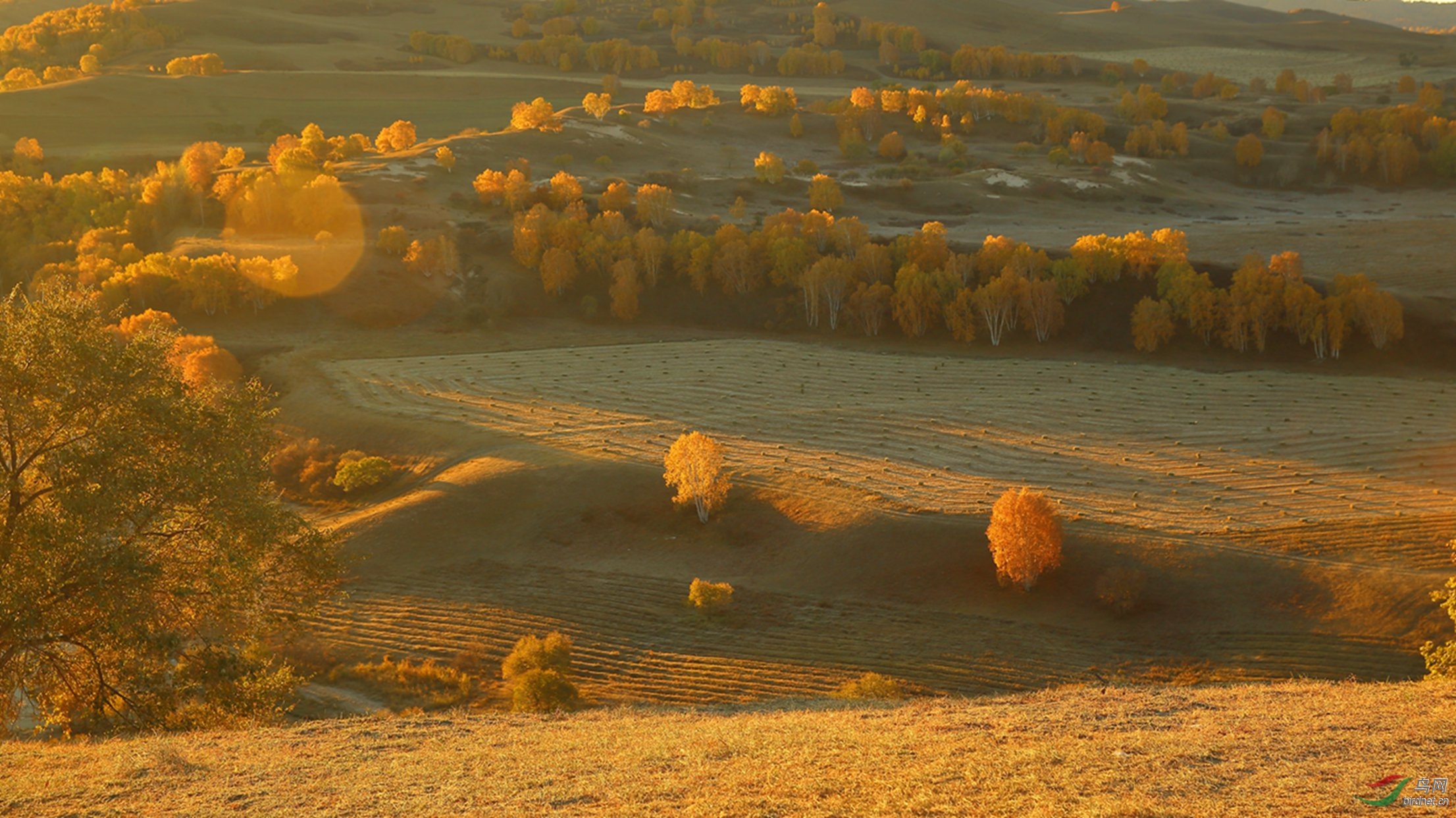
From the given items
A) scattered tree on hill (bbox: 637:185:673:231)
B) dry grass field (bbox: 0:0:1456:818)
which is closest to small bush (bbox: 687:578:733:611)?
dry grass field (bbox: 0:0:1456:818)

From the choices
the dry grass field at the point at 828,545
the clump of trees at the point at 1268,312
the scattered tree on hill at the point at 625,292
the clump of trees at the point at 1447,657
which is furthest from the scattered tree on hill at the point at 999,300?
the clump of trees at the point at 1447,657

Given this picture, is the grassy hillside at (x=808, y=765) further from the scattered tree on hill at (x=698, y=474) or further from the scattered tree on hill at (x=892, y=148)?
the scattered tree on hill at (x=892, y=148)

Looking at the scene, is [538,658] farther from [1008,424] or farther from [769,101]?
[769,101]

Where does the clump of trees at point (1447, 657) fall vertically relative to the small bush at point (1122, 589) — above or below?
above

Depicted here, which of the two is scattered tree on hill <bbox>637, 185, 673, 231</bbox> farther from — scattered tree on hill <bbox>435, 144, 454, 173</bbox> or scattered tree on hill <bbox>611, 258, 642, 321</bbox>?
scattered tree on hill <bbox>435, 144, 454, 173</bbox>

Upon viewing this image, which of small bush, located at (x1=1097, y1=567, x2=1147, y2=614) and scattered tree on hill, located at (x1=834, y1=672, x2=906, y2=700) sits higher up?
small bush, located at (x1=1097, y1=567, x2=1147, y2=614)

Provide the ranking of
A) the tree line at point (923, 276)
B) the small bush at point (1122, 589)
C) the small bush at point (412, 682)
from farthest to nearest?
1. the tree line at point (923, 276)
2. the small bush at point (1122, 589)
3. the small bush at point (412, 682)

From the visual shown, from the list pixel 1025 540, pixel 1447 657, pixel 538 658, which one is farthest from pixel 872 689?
pixel 1447 657
